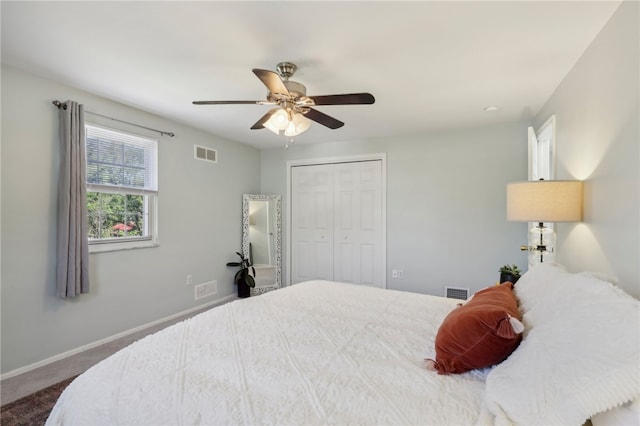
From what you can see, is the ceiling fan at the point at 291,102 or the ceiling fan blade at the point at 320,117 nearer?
the ceiling fan at the point at 291,102

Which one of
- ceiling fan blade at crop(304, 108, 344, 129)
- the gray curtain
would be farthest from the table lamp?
the gray curtain

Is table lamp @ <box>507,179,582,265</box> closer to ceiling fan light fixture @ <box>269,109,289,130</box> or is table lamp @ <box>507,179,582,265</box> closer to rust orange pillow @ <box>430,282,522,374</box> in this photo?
rust orange pillow @ <box>430,282,522,374</box>

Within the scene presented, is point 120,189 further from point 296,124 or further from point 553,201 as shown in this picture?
point 553,201

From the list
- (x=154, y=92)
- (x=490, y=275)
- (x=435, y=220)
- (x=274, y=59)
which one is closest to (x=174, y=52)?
(x=274, y=59)

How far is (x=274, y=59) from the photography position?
2.20m

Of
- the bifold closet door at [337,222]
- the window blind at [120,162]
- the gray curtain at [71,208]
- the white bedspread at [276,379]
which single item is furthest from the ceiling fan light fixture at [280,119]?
the bifold closet door at [337,222]

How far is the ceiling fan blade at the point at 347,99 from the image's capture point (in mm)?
2016

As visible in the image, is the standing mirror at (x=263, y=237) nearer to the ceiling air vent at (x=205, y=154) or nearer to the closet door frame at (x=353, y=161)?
the closet door frame at (x=353, y=161)

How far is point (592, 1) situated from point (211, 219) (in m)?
4.14

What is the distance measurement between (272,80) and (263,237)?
3.44 metres

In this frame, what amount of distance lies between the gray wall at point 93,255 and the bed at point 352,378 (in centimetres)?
176

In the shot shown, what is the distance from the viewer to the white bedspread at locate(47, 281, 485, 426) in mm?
994

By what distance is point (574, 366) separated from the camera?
0.88 metres

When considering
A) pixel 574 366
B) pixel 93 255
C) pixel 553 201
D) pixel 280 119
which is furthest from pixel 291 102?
pixel 93 255
